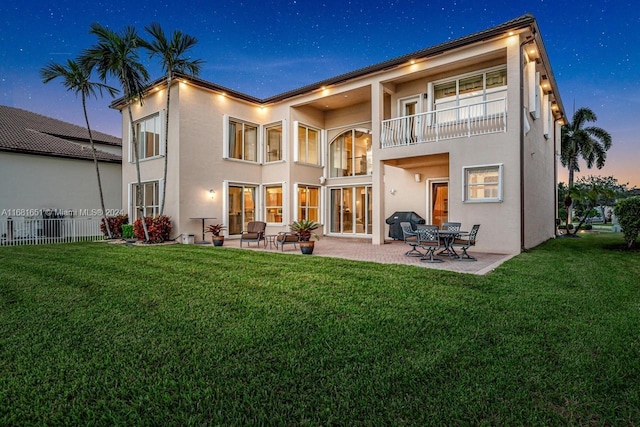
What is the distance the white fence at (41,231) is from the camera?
12.8m

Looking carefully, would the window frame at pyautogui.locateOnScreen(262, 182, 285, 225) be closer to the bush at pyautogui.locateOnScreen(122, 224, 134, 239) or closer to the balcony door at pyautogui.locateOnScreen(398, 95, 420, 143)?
the bush at pyautogui.locateOnScreen(122, 224, 134, 239)

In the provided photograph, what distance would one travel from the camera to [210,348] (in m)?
3.18

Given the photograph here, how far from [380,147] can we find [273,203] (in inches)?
214

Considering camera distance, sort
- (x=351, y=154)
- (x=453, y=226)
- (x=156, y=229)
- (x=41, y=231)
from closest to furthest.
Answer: (x=453, y=226), (x=156, y=229), (x=41, y=231), (x=351, y=154)

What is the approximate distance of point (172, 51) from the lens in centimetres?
1123

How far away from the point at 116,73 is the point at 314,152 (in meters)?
8.07

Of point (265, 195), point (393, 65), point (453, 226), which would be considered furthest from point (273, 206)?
point (453, 226)

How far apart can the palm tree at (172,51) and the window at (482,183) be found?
965 cm

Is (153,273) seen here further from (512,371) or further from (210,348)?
(512,371)

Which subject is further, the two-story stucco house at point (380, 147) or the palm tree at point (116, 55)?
the palm tree at point (116, 55)

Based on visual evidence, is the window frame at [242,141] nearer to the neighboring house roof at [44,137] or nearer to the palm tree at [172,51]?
the palm tree at [172,51]

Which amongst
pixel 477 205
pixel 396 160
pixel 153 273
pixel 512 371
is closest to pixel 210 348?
pixel 512 371

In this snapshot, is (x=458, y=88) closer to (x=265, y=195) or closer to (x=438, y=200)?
(x=438, y=200)

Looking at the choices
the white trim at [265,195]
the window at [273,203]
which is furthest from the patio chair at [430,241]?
the window at [273,203]
